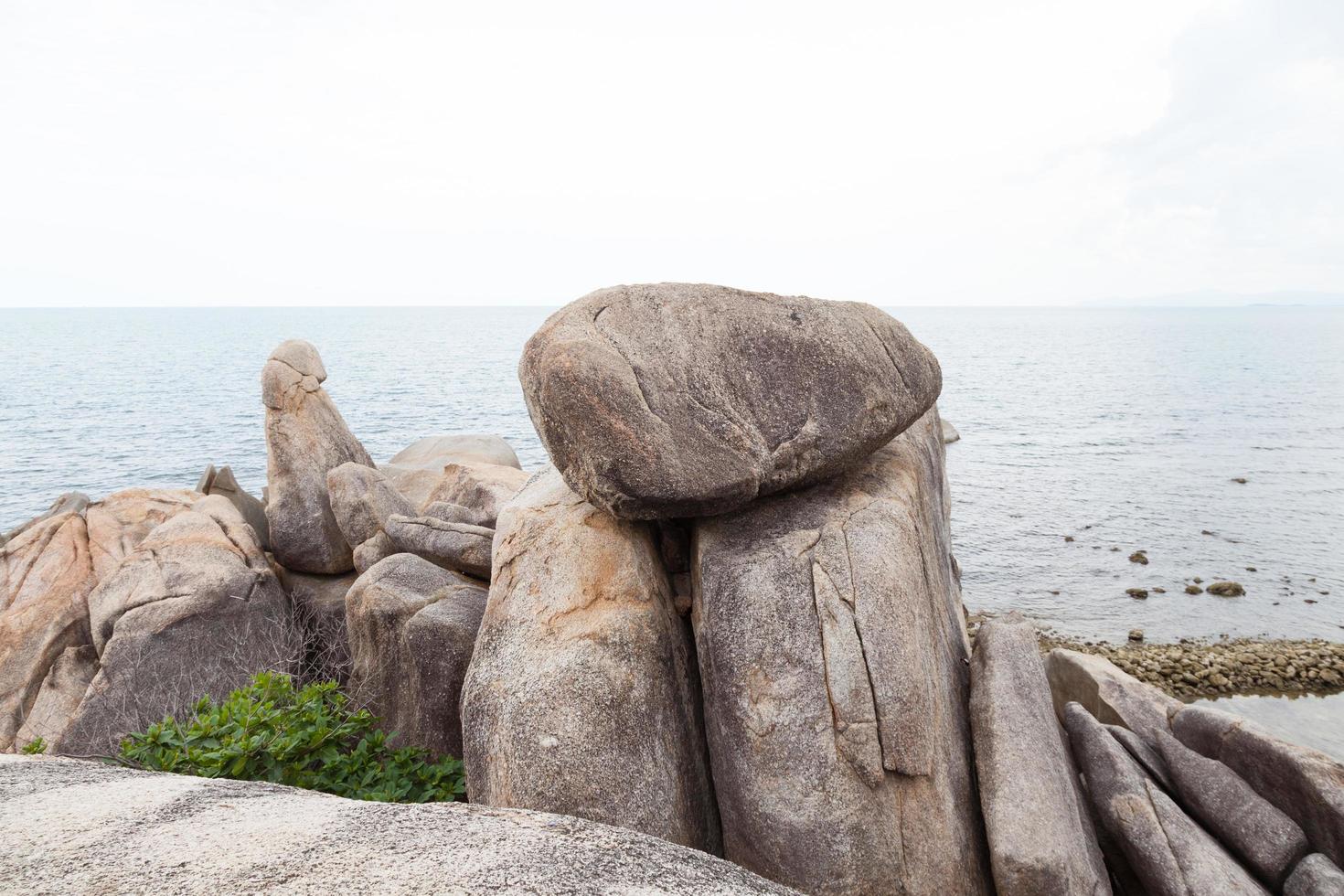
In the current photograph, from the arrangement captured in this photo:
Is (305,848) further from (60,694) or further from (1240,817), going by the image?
(60,694)

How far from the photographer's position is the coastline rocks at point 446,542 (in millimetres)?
11328

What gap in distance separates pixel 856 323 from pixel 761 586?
118 inches

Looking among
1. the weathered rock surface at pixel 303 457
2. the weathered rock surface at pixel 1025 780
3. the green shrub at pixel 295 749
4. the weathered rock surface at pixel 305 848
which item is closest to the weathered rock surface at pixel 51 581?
the weathered rock surface at pixel 303 457

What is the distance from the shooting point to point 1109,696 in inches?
452

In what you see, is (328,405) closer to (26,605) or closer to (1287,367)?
(26,605)

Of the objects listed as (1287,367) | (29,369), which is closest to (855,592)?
(29,369)

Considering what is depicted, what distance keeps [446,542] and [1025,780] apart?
23.9 ft

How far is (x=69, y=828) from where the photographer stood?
346 cm

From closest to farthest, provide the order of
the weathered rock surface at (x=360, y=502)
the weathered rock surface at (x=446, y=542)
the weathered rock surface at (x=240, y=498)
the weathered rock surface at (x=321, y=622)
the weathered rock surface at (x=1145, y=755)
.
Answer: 1. the weathered rock surface at (x=1145, y=755)
2. the weathered rock surface at (x=446, y=542)
3. the weathered rock surface at (x=321, y=622)
4. the weathered rock surface at (x=360, y=502)
5. the weathered rock surface at (x=240, y=498)

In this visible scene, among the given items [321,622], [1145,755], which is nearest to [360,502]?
[321,622]

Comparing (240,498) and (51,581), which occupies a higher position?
(240,498)

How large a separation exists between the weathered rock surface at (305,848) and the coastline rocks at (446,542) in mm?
7204

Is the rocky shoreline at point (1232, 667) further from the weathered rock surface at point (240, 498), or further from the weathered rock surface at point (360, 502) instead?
the weathered rock surface at point (240, 498)

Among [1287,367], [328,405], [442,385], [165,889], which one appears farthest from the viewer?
[1287,367]
